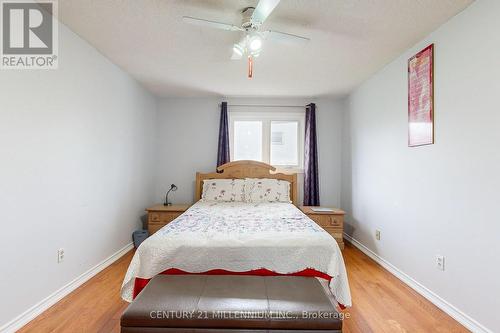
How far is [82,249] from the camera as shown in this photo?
256 centimetres

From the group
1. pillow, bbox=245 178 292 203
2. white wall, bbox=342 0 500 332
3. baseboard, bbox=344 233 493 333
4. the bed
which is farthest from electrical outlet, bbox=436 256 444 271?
pillow, bbox=245 178 292 203

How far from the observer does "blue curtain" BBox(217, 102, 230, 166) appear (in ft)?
Answer: 14.2

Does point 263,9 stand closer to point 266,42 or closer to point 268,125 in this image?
point 266,42

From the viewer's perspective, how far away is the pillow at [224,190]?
12.7 feet

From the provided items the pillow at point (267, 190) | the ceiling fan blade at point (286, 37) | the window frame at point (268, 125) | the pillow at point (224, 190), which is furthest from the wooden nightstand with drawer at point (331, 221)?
the ceiling fan blade at point (286, 37)

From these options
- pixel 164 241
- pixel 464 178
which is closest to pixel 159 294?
pixel 164 241

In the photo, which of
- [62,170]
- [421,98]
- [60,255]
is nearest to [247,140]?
[421,98]

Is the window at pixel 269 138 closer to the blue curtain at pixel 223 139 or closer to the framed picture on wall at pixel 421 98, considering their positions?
the blue curtain at pixel 223 139

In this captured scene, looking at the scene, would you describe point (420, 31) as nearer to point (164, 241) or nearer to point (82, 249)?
point (164, 241)

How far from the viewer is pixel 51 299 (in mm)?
2145

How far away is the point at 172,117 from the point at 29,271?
3.03 metres

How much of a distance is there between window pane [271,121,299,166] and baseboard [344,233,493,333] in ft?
6.19

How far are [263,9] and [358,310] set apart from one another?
7.73 ft

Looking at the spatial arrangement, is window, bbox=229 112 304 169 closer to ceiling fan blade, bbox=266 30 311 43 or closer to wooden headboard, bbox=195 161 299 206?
wooden headboard, bbox=195 161 299 206
